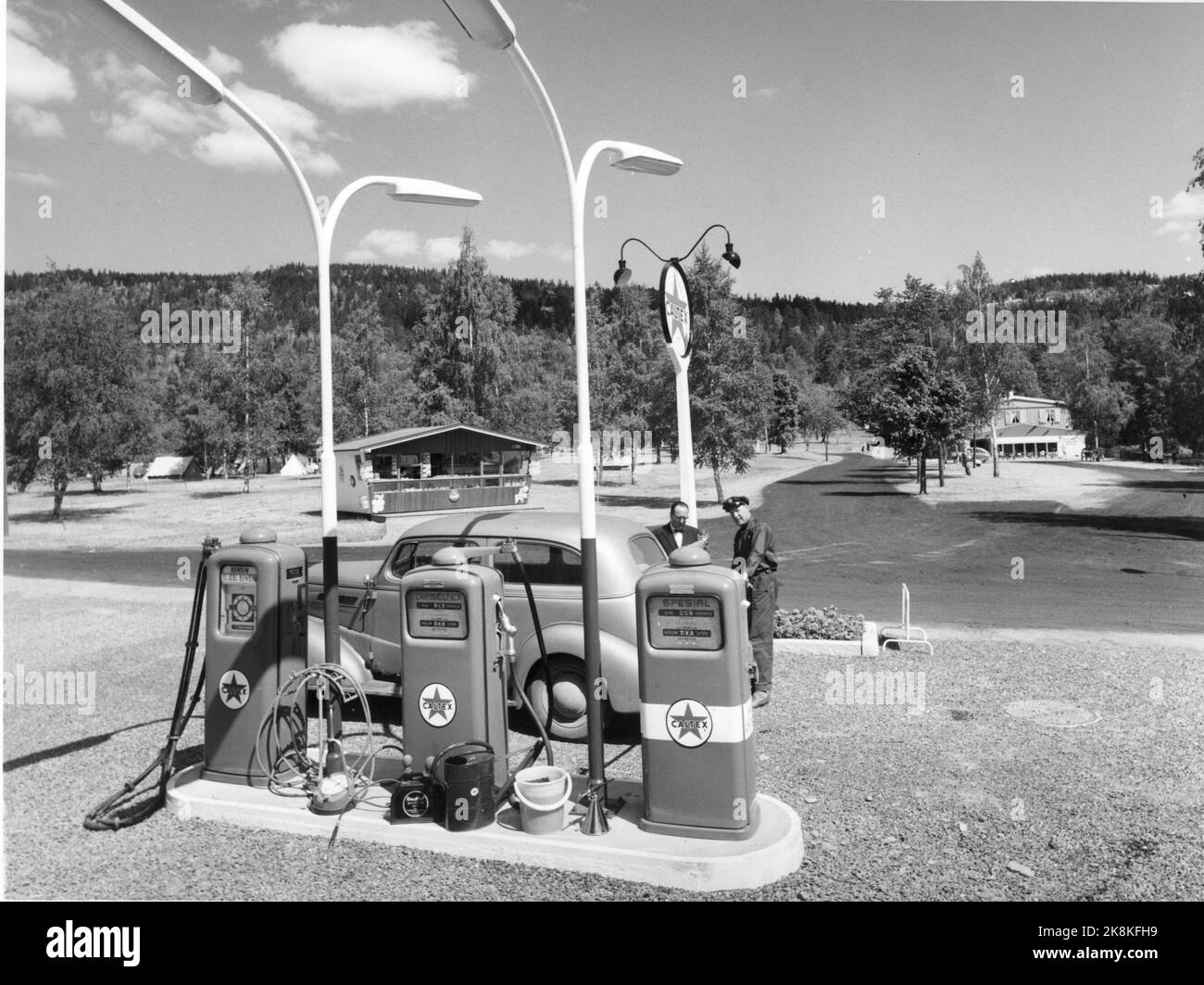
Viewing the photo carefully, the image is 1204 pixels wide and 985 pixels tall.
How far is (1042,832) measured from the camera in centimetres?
533

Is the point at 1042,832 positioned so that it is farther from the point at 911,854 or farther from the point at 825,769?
the point at 825,769

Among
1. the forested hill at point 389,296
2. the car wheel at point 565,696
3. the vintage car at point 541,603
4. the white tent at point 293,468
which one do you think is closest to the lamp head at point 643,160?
the vintage car at point 541,603

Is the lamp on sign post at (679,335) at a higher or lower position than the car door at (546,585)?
higher

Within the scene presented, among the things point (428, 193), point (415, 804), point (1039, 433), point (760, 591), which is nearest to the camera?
point (415, 804)

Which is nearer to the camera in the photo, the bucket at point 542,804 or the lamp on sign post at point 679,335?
the bucket at point 542,804

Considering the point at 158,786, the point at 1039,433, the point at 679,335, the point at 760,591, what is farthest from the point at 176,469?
the point at 1039,433

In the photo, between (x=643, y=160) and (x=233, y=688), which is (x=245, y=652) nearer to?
(x=233, y=688)

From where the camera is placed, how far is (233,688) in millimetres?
6145

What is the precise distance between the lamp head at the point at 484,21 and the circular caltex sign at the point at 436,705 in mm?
3879

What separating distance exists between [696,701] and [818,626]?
6030 mm

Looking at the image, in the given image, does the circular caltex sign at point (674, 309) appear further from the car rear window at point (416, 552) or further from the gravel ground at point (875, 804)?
the gravel ground at point (875, 804)

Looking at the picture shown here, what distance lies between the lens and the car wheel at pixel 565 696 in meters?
7.43

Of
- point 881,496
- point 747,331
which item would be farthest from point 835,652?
point 881,496

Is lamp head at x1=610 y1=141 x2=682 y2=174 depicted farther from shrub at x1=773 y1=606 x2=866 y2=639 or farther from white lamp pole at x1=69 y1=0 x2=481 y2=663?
shrub at x1=773 y1=606 x2=866 y2=639
